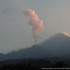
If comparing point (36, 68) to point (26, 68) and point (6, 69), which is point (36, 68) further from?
point (6, 69)

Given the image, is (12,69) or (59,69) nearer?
(59,69)

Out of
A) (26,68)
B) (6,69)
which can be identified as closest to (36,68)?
(26,68)

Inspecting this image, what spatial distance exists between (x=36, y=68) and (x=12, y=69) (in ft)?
21.9

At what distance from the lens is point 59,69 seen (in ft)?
224

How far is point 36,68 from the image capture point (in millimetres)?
77688

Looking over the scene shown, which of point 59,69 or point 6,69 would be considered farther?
point 6,69

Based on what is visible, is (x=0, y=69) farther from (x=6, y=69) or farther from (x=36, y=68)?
(x=36, y=68)

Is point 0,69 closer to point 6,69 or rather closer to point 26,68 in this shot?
point 6,69

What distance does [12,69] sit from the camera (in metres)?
77.6

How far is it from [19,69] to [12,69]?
2.37 meters

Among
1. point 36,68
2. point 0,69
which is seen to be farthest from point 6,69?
point 36,68

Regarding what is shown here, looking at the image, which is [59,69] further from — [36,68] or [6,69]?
[6,69]

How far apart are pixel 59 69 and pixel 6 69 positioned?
17.8 m

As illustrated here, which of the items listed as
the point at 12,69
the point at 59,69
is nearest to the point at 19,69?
the point at 12,69
